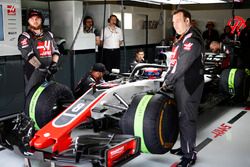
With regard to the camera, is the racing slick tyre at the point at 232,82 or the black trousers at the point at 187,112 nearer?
the black trousers at the point at 187,112

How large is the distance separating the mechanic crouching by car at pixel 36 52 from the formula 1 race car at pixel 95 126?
24.0 inches

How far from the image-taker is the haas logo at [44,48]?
4.21 m

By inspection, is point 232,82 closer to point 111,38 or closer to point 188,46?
point 188,46

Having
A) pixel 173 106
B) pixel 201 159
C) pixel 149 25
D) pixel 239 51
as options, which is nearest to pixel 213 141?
pixel 201 159

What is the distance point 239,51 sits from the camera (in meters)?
5.98

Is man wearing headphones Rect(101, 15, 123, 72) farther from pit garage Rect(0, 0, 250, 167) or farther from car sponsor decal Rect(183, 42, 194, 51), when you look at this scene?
car sponsor decal Rect(183, 42, 194, 51)

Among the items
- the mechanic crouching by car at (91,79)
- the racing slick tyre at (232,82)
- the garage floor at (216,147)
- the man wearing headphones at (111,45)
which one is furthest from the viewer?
the man wearing headphones at (111,45)

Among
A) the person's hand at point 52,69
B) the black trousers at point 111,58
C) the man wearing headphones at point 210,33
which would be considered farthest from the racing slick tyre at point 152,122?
the man wearing headphones at point 210,33

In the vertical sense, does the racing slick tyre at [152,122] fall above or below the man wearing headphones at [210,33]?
below

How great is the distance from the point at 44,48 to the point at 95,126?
1.45 m

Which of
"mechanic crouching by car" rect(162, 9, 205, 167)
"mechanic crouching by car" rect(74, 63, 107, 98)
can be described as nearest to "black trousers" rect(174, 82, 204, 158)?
"mechanic crouching by car" rect(162, 9, 205, 167)

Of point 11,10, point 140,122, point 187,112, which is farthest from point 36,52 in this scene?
point 187,112

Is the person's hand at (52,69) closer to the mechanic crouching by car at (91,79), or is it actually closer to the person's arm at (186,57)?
the mechanic crouching by car at (91,79)

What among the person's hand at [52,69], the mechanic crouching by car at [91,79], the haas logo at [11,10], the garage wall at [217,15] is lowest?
the mechanic crouching by car at [91,79]
